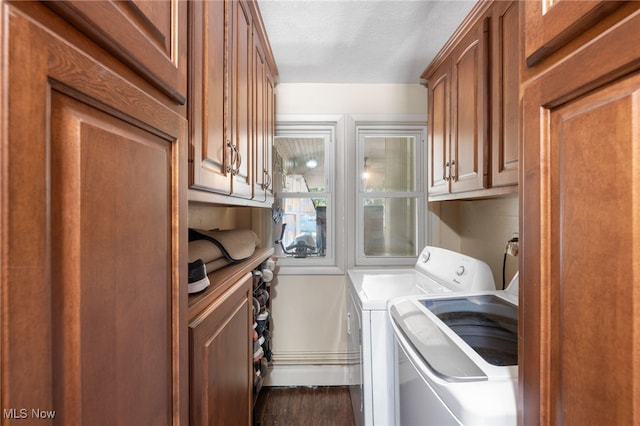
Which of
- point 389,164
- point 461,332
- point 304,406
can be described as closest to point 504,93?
point 461,332

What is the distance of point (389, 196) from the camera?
245cm

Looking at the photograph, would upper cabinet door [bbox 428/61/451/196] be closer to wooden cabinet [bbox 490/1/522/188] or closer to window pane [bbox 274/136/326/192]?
wooden cabinet [bbox 490/1/522/188]

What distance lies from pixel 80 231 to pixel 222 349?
739 mm

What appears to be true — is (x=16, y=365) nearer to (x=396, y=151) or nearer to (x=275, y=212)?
(x=275, y=212)

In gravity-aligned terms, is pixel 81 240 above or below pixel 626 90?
below

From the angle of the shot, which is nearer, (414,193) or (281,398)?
(281,398)

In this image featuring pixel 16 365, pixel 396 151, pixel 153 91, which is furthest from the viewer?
pixel 396 151

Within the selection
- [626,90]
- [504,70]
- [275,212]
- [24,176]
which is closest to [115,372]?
[24,176]

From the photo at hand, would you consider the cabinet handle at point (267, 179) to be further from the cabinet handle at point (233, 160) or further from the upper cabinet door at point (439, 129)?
the upper cabinet door at point (439, 129)

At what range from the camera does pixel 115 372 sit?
0.41 m

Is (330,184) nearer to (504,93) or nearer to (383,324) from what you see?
(383,324)

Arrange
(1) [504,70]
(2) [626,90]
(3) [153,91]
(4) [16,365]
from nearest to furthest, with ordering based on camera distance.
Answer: (4) [16,365] → (2) [626,90] → (3) [153,91] → (1) [504,70]

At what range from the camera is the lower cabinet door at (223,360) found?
75 cm

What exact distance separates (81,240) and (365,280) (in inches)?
73.2
